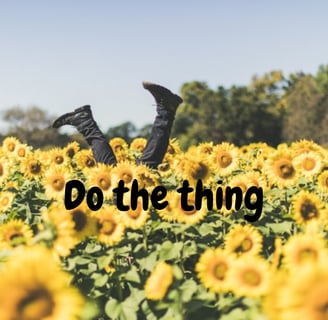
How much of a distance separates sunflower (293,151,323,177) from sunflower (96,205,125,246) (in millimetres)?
1989

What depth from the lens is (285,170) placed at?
5.15 m

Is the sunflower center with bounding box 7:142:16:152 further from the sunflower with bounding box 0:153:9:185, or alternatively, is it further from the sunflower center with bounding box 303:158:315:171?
the sunflower center with bounding box 303:158:315:171

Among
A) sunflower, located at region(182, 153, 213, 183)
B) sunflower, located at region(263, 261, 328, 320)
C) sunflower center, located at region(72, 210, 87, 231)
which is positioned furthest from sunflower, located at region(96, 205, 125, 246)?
sunflower, located at region(263, 261, 328, 320)

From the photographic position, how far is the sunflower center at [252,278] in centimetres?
271

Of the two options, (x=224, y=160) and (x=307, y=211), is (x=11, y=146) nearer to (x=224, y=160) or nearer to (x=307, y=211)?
(x=224, y=160)

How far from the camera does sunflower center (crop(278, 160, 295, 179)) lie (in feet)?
16.9

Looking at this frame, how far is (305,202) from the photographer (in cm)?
409

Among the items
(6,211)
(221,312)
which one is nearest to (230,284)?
(221,312)

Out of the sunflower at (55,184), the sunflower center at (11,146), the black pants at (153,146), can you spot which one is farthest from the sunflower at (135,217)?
the sunflower center at (11,146)

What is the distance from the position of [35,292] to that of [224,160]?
3.99 m

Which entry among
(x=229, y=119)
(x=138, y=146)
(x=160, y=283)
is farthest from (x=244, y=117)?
(x=160, y=283)

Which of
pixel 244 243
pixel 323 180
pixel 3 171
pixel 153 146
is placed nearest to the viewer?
pixel 244 243

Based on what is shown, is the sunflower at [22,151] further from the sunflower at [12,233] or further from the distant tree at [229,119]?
the distant tree at [229,119]

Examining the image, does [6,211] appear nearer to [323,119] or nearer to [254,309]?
[254,309]
